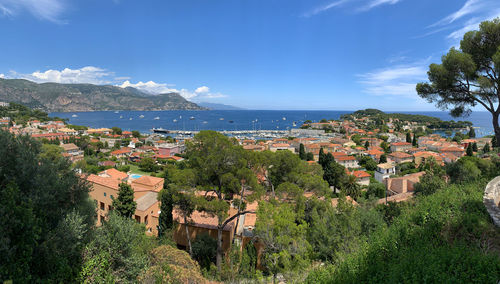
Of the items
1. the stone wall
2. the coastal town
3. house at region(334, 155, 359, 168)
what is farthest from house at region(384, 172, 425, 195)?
the stone wall

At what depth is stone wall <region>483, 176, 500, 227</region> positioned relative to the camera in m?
4.14

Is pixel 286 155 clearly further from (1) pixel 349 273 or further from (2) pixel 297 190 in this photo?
(1) pixel 349 273

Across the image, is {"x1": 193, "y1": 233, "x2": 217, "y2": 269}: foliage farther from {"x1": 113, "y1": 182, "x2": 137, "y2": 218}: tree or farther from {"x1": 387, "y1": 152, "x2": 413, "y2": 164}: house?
{"x1": 387, "y1": 152, "x2": 413, "y2": 164}: house

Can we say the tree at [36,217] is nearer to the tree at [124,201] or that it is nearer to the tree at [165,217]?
the tree at [165,217]

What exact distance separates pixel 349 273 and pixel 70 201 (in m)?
5.81

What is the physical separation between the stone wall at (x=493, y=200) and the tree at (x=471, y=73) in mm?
2235

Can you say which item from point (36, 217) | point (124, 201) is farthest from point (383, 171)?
point (36, 217)

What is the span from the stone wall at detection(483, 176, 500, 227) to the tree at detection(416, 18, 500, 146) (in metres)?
2.24

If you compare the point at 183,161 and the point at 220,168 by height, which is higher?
the point at 220,168

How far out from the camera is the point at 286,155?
9.92 metres

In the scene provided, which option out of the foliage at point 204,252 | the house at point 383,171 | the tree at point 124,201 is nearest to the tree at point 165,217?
the tree at point 124,201

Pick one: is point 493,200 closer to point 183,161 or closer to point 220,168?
Answer: point 220,168

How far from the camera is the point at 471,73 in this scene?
697 cm

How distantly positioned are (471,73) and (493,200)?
431 centimetres
